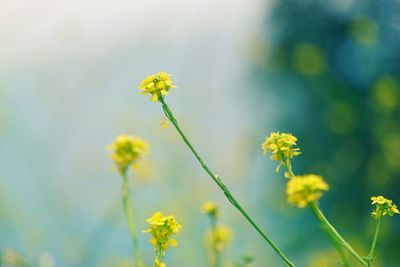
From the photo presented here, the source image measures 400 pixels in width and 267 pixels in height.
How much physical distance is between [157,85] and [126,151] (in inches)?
13.2

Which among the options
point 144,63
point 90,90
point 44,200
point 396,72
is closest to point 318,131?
point 396,72

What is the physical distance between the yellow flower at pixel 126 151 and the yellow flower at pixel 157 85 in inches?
11.6

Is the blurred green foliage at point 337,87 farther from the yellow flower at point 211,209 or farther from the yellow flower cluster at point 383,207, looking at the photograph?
the yellow flower cluster at point 383,207

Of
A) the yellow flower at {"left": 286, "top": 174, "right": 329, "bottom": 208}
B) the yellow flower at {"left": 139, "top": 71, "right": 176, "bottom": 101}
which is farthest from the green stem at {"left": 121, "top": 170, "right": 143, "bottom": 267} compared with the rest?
the yellow flower at {"left": 286, "top": 174, "right": 329, "bottom": 208}

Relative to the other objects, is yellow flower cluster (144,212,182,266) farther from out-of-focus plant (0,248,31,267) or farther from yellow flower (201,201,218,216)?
out-of-focus plant (0,248,31,267)

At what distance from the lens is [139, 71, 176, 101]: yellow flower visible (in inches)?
47.2

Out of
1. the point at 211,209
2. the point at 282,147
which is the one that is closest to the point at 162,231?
the point at 282,147

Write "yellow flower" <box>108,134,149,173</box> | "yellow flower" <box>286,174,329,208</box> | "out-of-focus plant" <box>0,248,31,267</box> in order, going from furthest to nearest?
"out-of-focus plant" <box>0,248,31,267</box>, "yellow flower" <box>108,134,149,173</box>, "yellow flower" <box>286,174,329,208</box>

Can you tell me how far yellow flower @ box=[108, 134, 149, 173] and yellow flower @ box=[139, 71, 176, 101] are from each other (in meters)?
0.29

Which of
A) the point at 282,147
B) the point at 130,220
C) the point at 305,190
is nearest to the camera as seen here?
the point at 305,190

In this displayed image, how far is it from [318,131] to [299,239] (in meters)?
1.21

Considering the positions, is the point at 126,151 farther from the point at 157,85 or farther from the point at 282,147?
the point at 282,147

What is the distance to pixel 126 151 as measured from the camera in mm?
1494

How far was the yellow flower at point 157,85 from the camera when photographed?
120 centimetres
